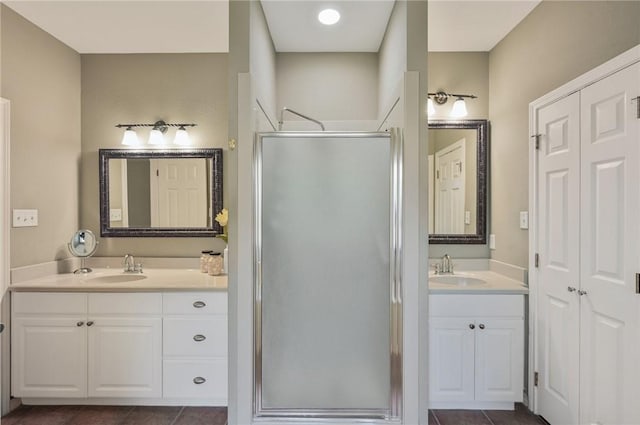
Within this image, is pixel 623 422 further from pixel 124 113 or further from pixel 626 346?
pixel 124 113

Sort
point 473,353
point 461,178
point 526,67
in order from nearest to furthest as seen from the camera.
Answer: point 473,353 < point 526,67 < point 461,178

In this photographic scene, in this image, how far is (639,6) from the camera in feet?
5.18

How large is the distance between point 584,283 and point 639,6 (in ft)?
4.29

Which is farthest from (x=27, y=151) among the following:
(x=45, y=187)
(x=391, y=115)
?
(x=391, y=115)

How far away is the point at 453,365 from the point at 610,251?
1.11 m

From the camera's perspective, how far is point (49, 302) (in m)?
2.39

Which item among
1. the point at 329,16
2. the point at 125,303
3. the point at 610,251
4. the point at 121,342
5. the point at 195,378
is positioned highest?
the point at 329,16

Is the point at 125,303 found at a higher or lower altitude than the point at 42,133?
lower

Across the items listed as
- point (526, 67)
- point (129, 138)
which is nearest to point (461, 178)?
point (526, 67)

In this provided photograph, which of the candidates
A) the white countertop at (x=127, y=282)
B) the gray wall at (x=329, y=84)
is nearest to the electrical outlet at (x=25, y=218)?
the white countertop at (x=127, y=282)

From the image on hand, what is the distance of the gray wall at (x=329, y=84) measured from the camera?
2.94 m

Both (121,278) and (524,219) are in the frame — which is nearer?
(524,219)

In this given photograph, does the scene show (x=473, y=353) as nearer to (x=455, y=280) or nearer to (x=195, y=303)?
(x=455, y=280)

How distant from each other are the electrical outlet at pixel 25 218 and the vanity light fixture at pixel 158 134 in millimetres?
829
